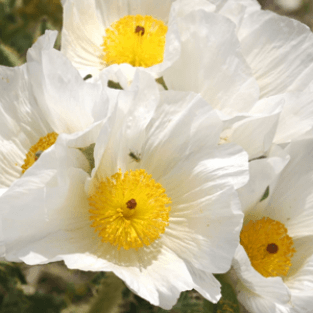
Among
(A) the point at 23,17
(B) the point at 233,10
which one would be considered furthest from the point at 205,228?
(A) the point at 23,17

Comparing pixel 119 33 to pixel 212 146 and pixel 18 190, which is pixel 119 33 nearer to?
pixel 212 146

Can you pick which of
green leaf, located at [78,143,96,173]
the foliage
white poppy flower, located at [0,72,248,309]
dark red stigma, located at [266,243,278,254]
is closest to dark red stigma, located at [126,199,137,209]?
white poppy flower, located at [0,72,248,309]

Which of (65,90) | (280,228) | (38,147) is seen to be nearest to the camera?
(65,90)

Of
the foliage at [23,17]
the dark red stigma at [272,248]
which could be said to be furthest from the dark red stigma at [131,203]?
the foliage at [23,17]

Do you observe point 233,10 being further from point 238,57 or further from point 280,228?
point 280,228

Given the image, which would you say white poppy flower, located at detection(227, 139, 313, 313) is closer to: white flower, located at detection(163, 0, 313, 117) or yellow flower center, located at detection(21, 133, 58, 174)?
white flower, located at detection(163, 0, 313, 117)

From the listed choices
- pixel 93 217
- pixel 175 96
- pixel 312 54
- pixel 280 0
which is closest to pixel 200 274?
pixel 93 217
